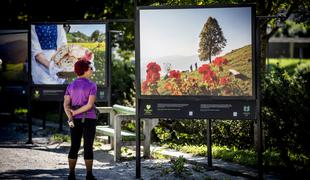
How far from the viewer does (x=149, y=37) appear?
10852mm

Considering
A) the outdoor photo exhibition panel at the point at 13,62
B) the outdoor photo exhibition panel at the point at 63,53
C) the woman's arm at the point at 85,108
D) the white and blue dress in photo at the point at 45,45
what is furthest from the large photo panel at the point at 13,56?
the woman's arm at the point at 85,108

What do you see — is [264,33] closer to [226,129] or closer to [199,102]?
[226,129]

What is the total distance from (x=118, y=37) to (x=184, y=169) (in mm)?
14533

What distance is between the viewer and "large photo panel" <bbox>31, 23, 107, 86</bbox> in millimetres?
15219

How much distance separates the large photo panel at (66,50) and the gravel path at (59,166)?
1.66m

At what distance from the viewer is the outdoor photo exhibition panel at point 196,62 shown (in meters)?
10.4

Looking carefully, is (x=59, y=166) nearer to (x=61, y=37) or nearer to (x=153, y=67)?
(x=153, y=67)

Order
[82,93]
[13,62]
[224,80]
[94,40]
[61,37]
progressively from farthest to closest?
[13,62]
[61,37]
[94,40]
[224,80]
[82,93]

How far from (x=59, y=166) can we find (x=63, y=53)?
3.89 meters

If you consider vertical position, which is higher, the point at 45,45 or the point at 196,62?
the point at 45,45

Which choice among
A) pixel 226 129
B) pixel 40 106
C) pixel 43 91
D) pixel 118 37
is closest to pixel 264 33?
pixel 226 129

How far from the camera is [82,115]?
10211mm

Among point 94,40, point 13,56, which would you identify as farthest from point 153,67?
point 13,56

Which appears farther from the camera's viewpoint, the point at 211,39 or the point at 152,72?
the point at 152,72
